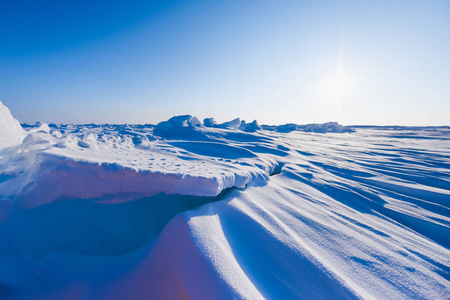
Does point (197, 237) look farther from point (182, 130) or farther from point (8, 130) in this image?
point (182, 130)

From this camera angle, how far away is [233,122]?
37.0 ft

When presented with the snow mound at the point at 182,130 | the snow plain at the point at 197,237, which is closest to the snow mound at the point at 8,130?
the snow plain at the point at 197,237

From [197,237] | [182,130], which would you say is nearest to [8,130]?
A: [197,237]

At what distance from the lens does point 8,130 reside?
2.30 meters

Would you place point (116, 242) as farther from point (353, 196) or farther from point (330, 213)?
point (353, 196)

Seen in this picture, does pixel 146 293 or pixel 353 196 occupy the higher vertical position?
pixel 353 196

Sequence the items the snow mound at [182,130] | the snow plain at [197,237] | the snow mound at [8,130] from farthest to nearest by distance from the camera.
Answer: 1. the snow mound at [182,130]
2. the snow mound at [8,130]
3. the snow plain at [197,237]

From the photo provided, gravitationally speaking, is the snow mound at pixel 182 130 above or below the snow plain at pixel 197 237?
above

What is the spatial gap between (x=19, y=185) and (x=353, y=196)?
3037mm

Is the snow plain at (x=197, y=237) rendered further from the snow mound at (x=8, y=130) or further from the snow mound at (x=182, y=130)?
the snow mound at (x=182, y=130)

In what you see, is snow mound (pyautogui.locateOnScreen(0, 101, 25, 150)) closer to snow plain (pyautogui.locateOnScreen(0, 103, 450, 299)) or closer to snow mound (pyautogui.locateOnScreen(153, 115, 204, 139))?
snow plain (pyautogui.locateOnScreen(0, 103, 450, 299))

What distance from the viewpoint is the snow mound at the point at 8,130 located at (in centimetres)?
219

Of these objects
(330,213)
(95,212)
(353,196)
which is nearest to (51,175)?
(95,212)

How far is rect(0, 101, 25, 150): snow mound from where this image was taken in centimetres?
219
